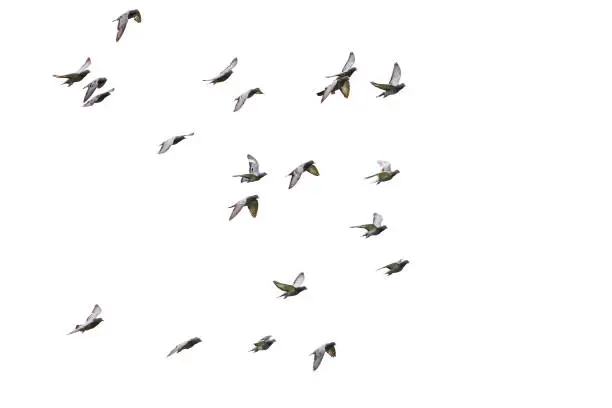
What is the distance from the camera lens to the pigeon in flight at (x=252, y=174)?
9306 cm

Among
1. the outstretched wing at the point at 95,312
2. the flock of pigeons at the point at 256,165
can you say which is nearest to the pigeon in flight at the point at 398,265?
the flock of pigeons at the point at 256,165

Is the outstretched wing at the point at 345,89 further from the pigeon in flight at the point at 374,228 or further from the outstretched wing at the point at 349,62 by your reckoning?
the pigeon in flight at the point at 374,228

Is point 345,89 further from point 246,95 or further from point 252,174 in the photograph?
point 252,174

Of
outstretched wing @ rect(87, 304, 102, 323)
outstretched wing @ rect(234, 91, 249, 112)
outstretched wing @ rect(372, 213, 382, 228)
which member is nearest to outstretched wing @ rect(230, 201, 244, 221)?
outstretched wing @ rect(234, 91, 249, 112)

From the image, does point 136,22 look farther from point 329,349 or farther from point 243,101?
point 329,349

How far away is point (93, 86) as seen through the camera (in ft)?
306

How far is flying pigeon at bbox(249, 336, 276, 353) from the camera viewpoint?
94.1m

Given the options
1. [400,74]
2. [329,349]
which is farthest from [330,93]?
[329,349]

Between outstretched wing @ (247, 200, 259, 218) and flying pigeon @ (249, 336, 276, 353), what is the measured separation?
440 cm

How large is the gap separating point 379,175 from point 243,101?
5.34 m

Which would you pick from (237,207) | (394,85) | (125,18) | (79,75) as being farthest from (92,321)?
(394,85)

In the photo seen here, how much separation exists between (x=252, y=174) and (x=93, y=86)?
6160 mm

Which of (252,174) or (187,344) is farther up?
(252,174)

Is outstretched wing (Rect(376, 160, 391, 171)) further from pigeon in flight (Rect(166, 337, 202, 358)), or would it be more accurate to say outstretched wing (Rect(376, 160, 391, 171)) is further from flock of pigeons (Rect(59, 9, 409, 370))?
pigeon in flight (Rect(166, 337, 202, 358))
